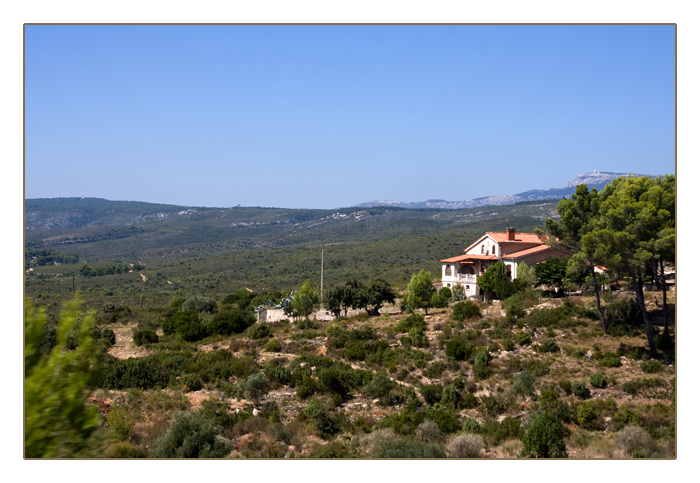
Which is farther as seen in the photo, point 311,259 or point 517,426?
point 311,259

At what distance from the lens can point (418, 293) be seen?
111 ft

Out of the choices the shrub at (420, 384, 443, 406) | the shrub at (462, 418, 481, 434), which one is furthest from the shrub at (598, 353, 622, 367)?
the shrub at (462, 418, 481, 434)

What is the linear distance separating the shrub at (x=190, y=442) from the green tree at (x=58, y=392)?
5.91 meters

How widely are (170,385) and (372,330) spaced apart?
35.8 ft

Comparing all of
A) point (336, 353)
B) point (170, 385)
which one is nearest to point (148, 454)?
point (170, 385)

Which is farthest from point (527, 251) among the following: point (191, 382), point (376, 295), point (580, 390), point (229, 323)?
point (191, 382)

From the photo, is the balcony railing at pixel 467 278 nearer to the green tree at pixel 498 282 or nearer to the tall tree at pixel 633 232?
the green tree at pixel 498 282

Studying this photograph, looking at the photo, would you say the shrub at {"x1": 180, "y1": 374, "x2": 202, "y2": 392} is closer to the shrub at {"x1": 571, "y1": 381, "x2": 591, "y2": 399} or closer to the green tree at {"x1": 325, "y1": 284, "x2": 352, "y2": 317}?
the shrub at {"x1": 571, "y1": 381, "x2": 591, "y2": 399}

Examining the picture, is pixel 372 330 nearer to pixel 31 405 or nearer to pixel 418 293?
pixel 418 293

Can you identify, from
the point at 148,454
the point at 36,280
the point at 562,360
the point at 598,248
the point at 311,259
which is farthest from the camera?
the point at 311,259

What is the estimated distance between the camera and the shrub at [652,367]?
19.9m

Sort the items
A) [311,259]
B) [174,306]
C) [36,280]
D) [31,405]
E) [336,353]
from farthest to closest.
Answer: [311,259], [36,280], [174,306], [336,353], [31,405]

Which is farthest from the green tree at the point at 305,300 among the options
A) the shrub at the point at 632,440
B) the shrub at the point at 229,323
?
the shrub at the point at 632,440
